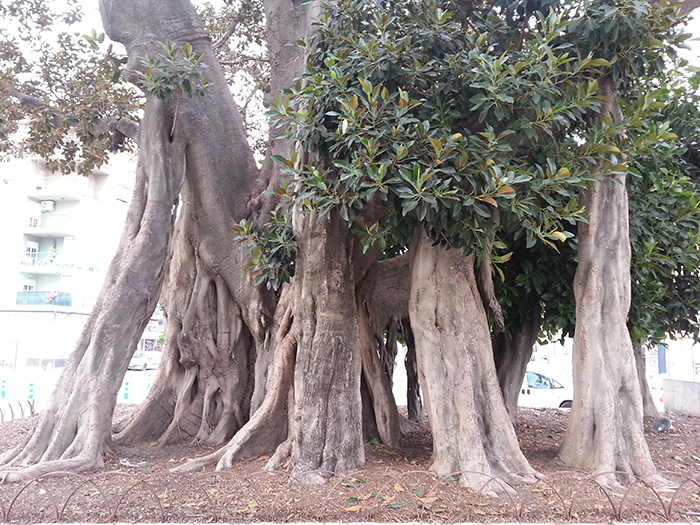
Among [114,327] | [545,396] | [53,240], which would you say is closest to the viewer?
[114,327]

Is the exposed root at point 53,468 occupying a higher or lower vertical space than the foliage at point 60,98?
lower

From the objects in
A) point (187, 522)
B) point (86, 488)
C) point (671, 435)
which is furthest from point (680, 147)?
point (86, 488)

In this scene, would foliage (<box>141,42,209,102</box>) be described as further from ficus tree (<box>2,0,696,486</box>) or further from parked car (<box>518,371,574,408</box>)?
parked car (<box>518,371,574,408</box>)

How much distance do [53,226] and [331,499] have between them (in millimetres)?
27339

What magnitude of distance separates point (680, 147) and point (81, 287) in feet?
85.5

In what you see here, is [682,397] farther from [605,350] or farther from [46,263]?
[46,263]

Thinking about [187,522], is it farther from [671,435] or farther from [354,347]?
[671,435]

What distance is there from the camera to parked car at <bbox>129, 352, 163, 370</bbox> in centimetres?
2823

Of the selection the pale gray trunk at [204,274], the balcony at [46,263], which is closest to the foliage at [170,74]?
the pale gray trunk at [204,274]

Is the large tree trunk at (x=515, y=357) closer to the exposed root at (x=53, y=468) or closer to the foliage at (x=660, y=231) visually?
the foliage at (x=660, y=231)

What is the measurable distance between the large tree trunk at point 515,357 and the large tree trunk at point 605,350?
2.24 m

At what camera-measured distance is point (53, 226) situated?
27891 mm

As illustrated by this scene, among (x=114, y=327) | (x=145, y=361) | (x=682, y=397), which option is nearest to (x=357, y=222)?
(x=114, y=327)

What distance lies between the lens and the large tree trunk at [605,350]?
557cm
